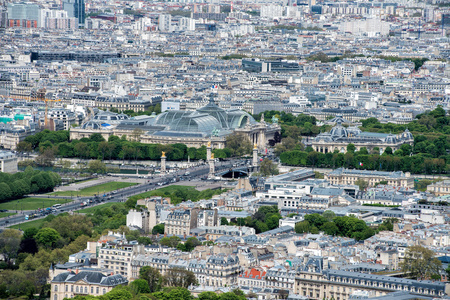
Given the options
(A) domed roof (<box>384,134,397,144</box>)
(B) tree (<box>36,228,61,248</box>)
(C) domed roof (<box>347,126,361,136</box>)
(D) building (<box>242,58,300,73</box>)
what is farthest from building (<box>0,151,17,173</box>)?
(D) building (<box>242,58,300,73</box>)

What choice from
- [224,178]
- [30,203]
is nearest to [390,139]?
[224,178]

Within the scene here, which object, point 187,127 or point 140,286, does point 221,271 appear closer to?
point 140,286

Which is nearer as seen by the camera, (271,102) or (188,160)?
(188,160)

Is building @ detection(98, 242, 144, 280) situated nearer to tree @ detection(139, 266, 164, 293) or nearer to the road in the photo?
tree @ detection(139, 266, 164, 293)

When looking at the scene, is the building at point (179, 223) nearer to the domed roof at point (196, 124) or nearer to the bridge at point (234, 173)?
the bridge at point (234, 173)

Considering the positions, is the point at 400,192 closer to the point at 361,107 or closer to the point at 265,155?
the point at 265,155

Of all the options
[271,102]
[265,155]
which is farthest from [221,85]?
[265,155]
